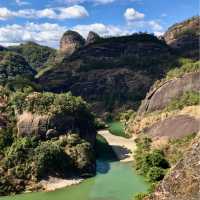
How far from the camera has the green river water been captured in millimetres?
53969

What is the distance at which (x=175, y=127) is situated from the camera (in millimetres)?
77125

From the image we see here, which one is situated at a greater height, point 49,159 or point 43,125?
point 43,125

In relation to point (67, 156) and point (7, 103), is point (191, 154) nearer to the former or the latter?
point (67, 156)

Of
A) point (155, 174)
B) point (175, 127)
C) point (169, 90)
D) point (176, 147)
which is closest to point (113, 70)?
point (169, 90)

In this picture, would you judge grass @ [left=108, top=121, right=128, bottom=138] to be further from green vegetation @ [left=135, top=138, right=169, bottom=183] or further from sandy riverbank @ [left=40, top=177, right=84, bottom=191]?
sandy riverbank @ [left=40, top=177, right=84, bottom=191]

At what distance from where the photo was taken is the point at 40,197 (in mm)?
54938

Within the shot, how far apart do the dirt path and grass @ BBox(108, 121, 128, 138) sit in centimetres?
206

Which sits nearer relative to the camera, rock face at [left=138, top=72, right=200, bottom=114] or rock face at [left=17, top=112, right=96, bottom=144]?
rock face at [left=17, top=112, right=96, bottom=144]

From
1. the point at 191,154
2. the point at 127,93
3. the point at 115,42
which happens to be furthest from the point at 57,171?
the point at 115,42

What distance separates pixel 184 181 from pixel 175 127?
58.5m

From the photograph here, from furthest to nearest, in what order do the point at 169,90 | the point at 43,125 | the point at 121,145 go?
the point at 169,90 → the point at 121,145 → the point at 43,125

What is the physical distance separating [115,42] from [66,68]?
2122 cm

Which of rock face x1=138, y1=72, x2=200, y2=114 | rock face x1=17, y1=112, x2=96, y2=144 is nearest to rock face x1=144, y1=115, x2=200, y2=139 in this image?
rock face x1=138, y1=72, x2=200, y2=114

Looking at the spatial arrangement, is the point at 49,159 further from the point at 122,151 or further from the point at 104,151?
the point at 122,151
